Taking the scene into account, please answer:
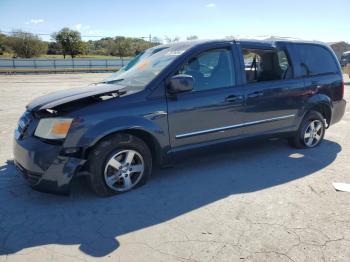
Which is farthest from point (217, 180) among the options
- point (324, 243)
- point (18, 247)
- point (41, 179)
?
point (18, 247)

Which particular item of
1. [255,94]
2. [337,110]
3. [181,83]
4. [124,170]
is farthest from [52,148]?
[337,110]

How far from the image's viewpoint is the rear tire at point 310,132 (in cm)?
549

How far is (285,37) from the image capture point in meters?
5.45

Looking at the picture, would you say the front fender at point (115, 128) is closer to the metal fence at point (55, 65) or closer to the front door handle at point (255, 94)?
the front door handle at point (255, 94)

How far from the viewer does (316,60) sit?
18.2 feet

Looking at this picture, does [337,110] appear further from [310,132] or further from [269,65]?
[269,65]

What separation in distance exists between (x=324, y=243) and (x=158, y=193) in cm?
185

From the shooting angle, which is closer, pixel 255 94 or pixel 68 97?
pixel 68 97

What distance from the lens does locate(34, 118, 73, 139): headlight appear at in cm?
346

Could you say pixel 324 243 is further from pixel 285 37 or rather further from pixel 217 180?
pixel 285 37

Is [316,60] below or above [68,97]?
above

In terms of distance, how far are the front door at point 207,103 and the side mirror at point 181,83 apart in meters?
0.15

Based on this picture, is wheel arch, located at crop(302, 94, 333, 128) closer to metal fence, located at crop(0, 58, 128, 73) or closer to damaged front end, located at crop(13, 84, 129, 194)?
damaged front end, located at crop(13, 84, 129, 194)

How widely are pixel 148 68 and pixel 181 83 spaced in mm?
682
